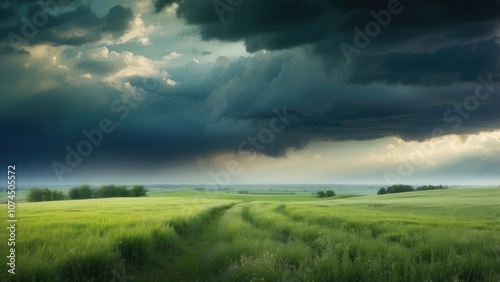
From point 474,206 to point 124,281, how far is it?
35.4 metres

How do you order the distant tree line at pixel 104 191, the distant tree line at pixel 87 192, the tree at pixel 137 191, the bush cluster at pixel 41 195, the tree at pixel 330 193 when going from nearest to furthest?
the bush cluster at pixel 41 195 < the distant tree line at pixel 87 192 < the distant tree line at pixel 104 191 < the tree at pixel 137 191 < the tree at pixel 330 193

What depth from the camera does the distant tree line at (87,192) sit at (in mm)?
103562

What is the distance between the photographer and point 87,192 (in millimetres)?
117438

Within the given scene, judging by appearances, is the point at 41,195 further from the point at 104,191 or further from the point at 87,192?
the point at 104,191

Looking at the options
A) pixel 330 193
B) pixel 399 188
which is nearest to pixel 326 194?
pixel 330 193

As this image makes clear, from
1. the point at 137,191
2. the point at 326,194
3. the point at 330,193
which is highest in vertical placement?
the point at 137,191

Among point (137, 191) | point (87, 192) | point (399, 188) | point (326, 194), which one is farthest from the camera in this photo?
point (326, 194)

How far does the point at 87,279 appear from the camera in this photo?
30.2ft

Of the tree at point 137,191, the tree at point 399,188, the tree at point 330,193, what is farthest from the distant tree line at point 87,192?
the tree at point 399,188

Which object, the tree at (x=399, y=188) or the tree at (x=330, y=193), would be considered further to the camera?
the tree at (x=330, y=193)

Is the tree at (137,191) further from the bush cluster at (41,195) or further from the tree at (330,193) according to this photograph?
the tree at (330,193)

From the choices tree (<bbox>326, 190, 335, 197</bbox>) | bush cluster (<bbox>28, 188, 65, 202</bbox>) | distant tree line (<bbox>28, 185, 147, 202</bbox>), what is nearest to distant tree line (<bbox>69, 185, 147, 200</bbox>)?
distant tree line (<bbox>28, 185, 147, 202</bbox>)

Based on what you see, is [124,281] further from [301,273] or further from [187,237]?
[187,237]

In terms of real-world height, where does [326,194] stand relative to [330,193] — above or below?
below
